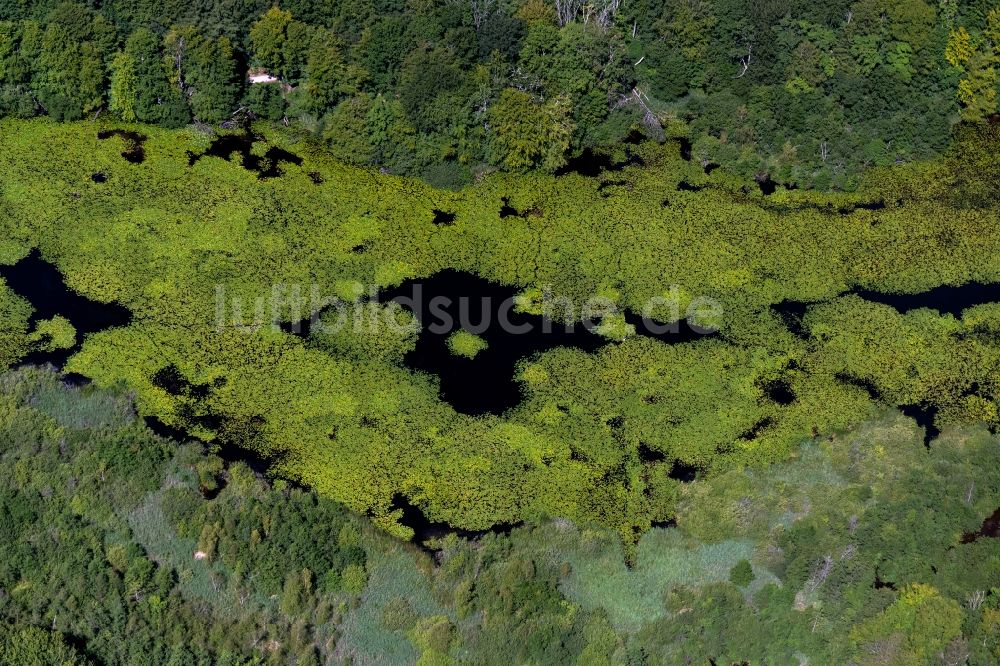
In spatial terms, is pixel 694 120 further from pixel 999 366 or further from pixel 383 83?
pixel 999 366

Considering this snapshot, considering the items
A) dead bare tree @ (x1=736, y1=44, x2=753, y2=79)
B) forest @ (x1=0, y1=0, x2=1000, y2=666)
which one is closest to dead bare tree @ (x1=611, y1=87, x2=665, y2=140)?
forest @ (x1=0, y1=0, x2=1000, y2=666)

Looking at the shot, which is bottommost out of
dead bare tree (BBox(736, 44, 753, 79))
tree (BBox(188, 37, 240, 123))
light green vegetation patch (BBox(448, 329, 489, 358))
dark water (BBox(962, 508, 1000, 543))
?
dark water (BBox(962, 508, 1000, 543))

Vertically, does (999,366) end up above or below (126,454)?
above

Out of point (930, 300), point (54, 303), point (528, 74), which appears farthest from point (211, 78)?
point (930, 300)

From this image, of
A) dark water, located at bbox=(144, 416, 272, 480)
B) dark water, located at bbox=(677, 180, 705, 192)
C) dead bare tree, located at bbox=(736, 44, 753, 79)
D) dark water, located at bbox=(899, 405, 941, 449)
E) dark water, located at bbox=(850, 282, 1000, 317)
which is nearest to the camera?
dark water, located at bbox=(144, 416, 272, 480)

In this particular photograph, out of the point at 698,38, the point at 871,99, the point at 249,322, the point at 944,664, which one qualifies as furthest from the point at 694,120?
the point at 944,664

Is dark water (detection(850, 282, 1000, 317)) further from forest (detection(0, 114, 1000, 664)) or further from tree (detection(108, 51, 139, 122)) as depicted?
tree (detection(108, 51, 139, 122))

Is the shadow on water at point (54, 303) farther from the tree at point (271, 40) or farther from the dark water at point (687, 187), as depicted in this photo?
the dark water at point (687, 187)
